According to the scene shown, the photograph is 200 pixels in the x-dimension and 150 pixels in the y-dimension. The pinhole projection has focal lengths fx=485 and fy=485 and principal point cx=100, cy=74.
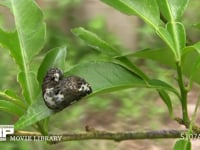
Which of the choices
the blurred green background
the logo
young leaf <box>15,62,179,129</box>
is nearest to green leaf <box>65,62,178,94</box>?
young leaf <box>15,62,179,129</box>

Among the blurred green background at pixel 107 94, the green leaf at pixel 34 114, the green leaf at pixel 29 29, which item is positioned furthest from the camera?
the blurred green background at pixel 107 94

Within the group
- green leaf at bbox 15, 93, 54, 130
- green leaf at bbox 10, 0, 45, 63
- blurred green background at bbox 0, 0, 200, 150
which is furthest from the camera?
blurred green background at bbox 0, 0, 200, 150

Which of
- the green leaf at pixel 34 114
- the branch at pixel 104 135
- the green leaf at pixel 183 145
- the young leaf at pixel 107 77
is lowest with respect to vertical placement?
the green leaf at pixel 183 145

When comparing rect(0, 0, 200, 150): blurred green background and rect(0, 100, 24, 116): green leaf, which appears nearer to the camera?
rect(0, 100, 24, 116): green leaf

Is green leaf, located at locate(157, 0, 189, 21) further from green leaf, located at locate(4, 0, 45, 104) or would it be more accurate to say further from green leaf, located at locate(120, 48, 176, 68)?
green leaf, located at locate(4, 0, 45, 104)

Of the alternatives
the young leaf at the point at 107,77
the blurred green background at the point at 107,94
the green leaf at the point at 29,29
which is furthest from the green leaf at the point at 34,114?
the blurred green background at the point at 107,94

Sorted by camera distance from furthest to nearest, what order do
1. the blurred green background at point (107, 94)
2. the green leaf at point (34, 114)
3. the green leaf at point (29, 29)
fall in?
the blurred green background at point (107, 94)
the green leaf at point (29, 29)
the green leaf at point (34, 114)

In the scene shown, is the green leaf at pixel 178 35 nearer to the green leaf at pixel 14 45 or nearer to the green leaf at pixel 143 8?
the green leaf at pixel 143 8
